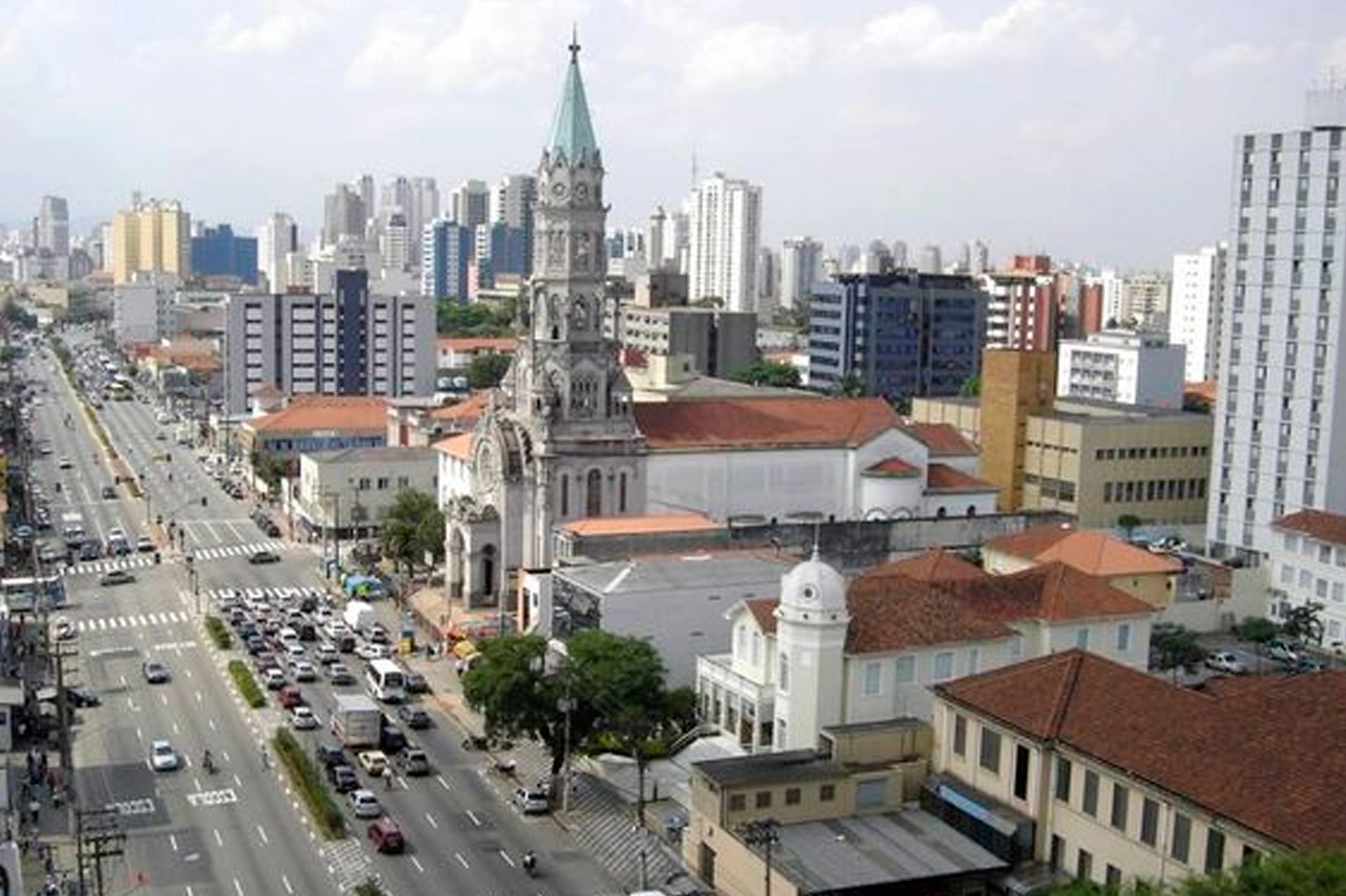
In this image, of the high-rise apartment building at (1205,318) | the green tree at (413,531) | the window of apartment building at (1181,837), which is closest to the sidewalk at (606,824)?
the window of apartment building at (1181,837)

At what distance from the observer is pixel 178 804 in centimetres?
5453

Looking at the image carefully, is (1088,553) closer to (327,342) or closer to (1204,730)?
(1204,730)

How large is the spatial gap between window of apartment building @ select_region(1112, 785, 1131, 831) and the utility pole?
91.7 feet

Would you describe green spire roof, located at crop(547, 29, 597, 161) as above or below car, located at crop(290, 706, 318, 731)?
above

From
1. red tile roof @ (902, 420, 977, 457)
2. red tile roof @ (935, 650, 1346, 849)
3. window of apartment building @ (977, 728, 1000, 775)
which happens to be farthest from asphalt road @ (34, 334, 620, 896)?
red tile roof @ (902, 420, 977, 457)

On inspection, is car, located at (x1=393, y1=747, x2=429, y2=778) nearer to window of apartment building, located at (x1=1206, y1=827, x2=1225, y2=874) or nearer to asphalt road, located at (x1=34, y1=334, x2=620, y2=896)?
asphalt road, located at (x1=34, y1=334, x2=620, y2=896)

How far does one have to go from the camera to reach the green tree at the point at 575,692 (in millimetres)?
53625

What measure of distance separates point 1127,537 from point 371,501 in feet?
164

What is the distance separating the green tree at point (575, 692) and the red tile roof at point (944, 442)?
145ft

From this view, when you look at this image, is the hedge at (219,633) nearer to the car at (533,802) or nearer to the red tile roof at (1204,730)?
the car at (533,802)

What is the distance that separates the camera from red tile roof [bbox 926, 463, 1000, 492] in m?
92.9

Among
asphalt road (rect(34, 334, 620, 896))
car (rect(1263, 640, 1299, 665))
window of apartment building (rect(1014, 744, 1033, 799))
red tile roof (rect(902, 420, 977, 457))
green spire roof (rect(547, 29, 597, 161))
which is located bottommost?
asphalt road (rect(34, 334, 620, 896))

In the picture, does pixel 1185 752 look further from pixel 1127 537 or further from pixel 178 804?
pixel 1127 537

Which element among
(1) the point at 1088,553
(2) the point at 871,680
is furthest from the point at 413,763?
(1) the point at 1088,553
